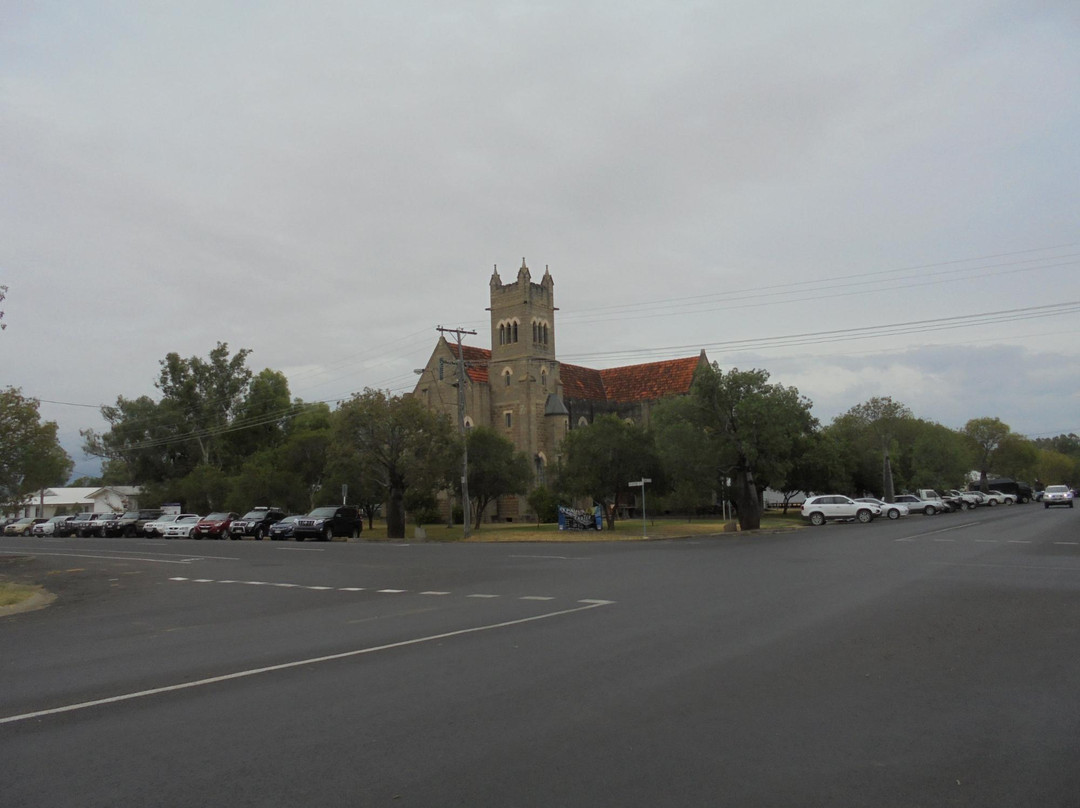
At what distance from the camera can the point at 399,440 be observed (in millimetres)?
45812

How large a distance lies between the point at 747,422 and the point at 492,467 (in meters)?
16.0

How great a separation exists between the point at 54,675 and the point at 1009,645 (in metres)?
10.4

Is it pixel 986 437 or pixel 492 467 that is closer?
pixel 492 467

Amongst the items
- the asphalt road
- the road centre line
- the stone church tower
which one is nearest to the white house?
the stone church tower

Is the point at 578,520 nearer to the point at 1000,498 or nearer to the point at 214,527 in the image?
the point at 214,527

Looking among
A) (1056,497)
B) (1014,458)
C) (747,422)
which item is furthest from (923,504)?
(1014,458)

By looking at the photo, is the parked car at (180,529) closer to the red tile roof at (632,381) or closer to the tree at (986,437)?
the red tile roof at (632,381)

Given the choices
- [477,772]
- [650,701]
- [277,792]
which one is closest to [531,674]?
[650,701]

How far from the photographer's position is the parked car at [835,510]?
46.5 meters

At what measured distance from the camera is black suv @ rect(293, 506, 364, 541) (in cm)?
4291

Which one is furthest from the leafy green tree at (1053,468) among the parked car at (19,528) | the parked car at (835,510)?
the parked car at (19,528)

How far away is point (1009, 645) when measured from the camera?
9242mm

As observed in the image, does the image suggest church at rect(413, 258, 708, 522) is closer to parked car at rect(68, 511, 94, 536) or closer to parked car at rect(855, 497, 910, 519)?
parked car at rect(855, 497, 910, 519)

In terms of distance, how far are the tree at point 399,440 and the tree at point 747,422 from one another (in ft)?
46.5
